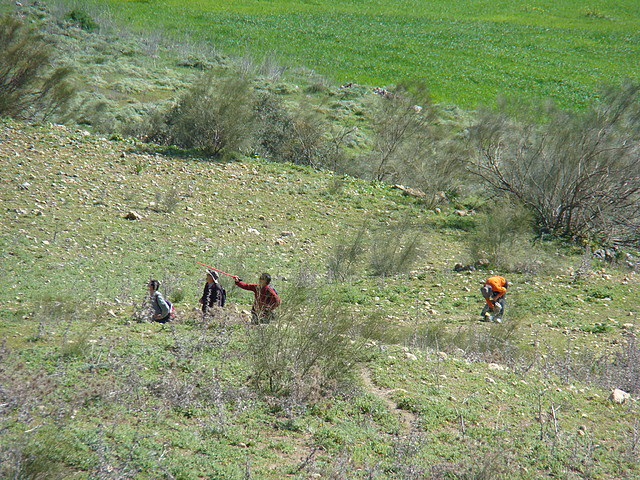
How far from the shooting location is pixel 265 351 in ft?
19.0

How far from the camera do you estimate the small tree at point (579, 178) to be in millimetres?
14562

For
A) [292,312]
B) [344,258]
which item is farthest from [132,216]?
[292,312]

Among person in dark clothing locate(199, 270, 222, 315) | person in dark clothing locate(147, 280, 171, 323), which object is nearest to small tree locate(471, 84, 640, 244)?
person in dark clothing locate(199, 270, 222, 315)

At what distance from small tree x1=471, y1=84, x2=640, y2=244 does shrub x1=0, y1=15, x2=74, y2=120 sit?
12501 mm

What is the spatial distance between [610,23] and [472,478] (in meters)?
62.9

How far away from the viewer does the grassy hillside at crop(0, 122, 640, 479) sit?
4.64 metres

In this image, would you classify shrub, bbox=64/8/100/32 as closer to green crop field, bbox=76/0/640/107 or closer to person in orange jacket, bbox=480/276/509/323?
green crop field, bbox=76/0/640/107

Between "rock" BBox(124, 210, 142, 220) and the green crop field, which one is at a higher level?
the green crop field

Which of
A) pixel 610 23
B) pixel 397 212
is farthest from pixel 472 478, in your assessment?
pixel 610 23

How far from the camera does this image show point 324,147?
1986cm

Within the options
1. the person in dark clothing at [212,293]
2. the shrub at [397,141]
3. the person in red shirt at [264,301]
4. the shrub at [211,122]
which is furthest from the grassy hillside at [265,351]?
the shrub at [397,141]

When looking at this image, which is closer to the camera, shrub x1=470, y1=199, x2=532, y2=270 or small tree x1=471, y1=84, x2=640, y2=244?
shrub x1=470, y1=199, x2=532, y2=270

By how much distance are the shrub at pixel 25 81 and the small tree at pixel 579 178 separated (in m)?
12.5

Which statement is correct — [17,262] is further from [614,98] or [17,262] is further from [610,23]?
[610,23]
